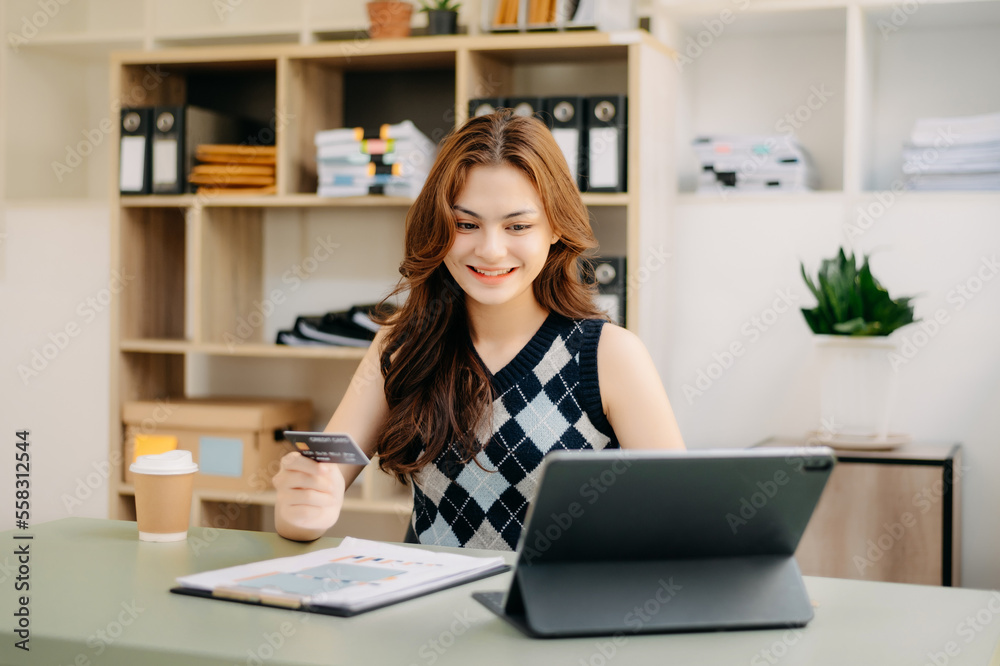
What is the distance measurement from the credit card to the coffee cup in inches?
7.8

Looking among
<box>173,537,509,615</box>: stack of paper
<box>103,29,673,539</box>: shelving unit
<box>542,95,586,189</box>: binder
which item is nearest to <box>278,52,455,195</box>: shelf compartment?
<box>103,29,673,539</box>: shelving unit

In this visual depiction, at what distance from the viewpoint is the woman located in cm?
154

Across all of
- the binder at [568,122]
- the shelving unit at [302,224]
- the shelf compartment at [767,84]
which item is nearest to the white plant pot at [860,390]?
the shelving unit at [302,224]

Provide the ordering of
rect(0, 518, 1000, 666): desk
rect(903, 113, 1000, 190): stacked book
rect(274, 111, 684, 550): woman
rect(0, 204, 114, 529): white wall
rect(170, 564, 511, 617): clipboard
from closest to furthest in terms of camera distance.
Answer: rect(0, 518, 1000, 666): desk < rect(170, 564, 511, 617): clipboard < rect(274, 111, 684, 550): woman < rect(903, 113, 1000, 190): stacked book < rect(0, 204, 114, 529): white wall

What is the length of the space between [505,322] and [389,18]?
1556mm

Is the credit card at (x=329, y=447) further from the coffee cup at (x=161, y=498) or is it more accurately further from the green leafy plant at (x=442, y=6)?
the green leafy plant at (x=442, y=6)

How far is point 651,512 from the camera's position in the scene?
0.94 metres

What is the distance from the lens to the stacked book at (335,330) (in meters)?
2.95

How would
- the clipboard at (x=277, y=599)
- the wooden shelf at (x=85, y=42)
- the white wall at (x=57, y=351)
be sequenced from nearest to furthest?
the clipboard at (x=277, y=599)
the wooden shelf at (x=85, y=42)
the white wall at (x=57, y=351)

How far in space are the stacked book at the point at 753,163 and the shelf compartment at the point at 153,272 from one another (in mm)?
A: 1713

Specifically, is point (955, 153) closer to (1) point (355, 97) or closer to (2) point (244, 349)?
(1) point (355, 97)

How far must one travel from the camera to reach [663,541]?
0.97 metres

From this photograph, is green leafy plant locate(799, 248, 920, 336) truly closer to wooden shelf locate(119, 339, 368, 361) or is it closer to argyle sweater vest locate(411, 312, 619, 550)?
argyle sweater vest locate(411, 312, 619, 550)

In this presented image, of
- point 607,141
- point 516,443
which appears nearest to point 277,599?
point 516,443
